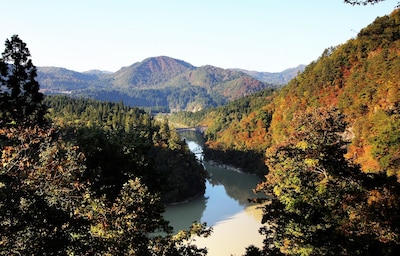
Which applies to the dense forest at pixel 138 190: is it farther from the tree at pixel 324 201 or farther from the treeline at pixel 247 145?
the treeline at pixel 247 145

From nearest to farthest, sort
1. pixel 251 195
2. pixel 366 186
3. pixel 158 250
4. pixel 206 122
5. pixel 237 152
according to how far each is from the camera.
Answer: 1. pixel 158 250
2. pixel 366 186
3. pixel 251 195
4. pixel 237 152
5. pixel 206 122

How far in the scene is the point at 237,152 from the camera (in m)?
101

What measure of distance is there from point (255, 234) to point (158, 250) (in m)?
35.4

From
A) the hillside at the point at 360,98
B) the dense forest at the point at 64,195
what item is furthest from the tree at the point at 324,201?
the hillside at the point at 360,98

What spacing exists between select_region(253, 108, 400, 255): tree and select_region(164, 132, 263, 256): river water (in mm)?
10428

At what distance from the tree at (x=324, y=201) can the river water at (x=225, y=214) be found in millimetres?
10428

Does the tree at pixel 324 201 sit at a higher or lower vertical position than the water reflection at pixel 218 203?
higher

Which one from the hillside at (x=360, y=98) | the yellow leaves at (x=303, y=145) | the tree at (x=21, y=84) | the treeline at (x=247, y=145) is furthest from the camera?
the treeline at (x=247, y=145)

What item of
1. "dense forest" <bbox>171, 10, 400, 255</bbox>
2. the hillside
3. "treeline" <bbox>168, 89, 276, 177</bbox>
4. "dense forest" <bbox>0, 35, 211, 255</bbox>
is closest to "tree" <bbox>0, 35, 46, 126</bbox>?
"dense forest" <bbox>0, 35, 211, 255</bbox>

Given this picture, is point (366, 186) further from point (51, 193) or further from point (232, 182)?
point (232, 182)

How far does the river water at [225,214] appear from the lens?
143ft

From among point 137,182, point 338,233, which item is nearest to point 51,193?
point 137,182

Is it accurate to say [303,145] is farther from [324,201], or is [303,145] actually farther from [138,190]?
[138,190]

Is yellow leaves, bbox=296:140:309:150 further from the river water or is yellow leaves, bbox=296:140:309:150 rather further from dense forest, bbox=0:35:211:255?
the river water
